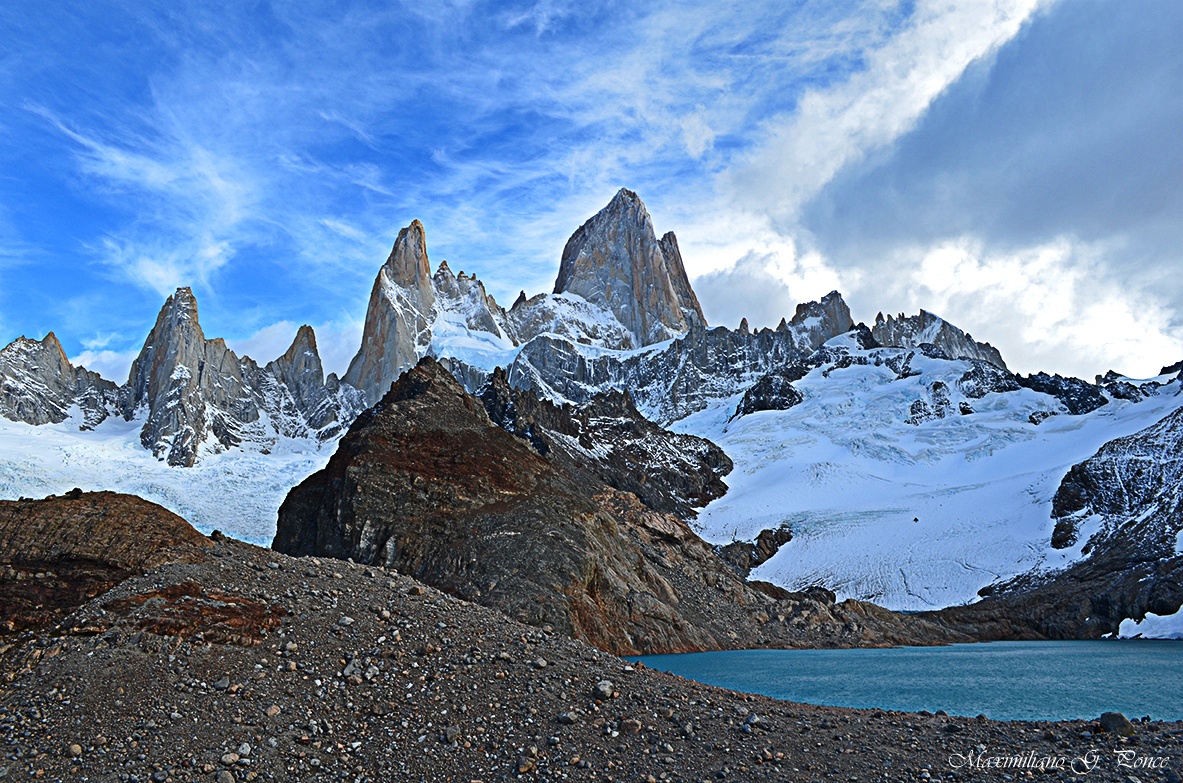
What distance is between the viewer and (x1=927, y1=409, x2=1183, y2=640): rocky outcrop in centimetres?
7581

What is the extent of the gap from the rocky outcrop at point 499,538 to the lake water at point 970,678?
13.1 ft

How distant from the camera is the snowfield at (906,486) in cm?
10006

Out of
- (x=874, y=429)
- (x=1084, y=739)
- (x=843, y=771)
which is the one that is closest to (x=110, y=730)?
(x=843, y=771)

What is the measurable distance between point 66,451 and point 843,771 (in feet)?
466

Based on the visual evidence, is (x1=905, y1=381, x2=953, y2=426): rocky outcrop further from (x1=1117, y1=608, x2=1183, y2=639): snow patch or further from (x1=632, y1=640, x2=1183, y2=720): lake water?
(x1=632, y1=640, x2=1183, y2=720): lake water

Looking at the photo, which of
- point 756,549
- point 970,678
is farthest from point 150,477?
point 970,678

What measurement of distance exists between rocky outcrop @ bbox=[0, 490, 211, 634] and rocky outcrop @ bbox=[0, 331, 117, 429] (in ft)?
522

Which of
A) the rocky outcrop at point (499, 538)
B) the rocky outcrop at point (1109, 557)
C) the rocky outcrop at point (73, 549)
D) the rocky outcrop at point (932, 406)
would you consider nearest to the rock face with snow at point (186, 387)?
the rocky outcrop at point (499, 538)

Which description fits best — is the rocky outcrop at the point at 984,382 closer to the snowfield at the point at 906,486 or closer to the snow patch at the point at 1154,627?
the snowfield at the point at 906,486

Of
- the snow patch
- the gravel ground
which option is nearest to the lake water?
the gravel ground

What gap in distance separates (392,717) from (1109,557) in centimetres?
9197

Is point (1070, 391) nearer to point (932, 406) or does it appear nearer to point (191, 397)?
point (932, 406)

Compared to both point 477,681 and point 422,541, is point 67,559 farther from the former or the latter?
point 422,541

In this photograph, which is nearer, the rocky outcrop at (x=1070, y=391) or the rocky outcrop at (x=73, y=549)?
the rocky outcrop at (x=73, y=549)
